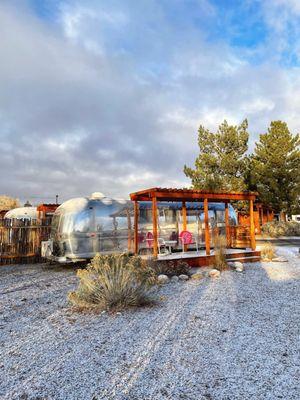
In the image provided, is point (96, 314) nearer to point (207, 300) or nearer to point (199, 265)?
point (207, 300)

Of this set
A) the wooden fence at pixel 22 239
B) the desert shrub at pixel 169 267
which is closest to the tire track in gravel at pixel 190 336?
the desert shrub at pixel 169 267

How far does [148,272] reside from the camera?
246 inches

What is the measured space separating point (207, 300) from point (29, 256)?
29.6ft

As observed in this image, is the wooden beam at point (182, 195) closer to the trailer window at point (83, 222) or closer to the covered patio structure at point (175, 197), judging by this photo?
the covered patio structure at point (175, 197)

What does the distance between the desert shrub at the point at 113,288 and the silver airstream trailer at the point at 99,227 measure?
4.66 m

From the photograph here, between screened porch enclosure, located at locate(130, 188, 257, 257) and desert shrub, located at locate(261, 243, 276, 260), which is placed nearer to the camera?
screened porch enclosure, located at locate(130, 188, 257, 257)

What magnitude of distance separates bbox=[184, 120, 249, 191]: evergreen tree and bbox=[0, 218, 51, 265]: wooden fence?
54.1 feet

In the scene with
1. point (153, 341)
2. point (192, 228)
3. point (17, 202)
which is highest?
point (17, 202)

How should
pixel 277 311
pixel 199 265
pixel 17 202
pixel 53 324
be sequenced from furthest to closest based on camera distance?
1. pixel 17 202
2. pixel 199 265
3. pixel 277 311
4. pixel 53 324

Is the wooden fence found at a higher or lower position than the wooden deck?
higher

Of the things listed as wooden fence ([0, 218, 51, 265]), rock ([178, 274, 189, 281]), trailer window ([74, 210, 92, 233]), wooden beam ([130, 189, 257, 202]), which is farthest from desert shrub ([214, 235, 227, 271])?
wooden fence ([0, 218, 51, 265])

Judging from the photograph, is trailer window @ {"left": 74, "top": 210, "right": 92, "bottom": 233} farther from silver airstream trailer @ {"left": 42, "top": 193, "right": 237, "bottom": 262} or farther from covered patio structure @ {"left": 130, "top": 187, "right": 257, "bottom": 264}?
covered patio structure @ {"left": 130, "top": 187, "right": 257, "bottom": 264}

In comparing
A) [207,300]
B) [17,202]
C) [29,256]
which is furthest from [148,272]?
[17,202]

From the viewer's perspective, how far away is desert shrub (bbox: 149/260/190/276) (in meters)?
9.05
